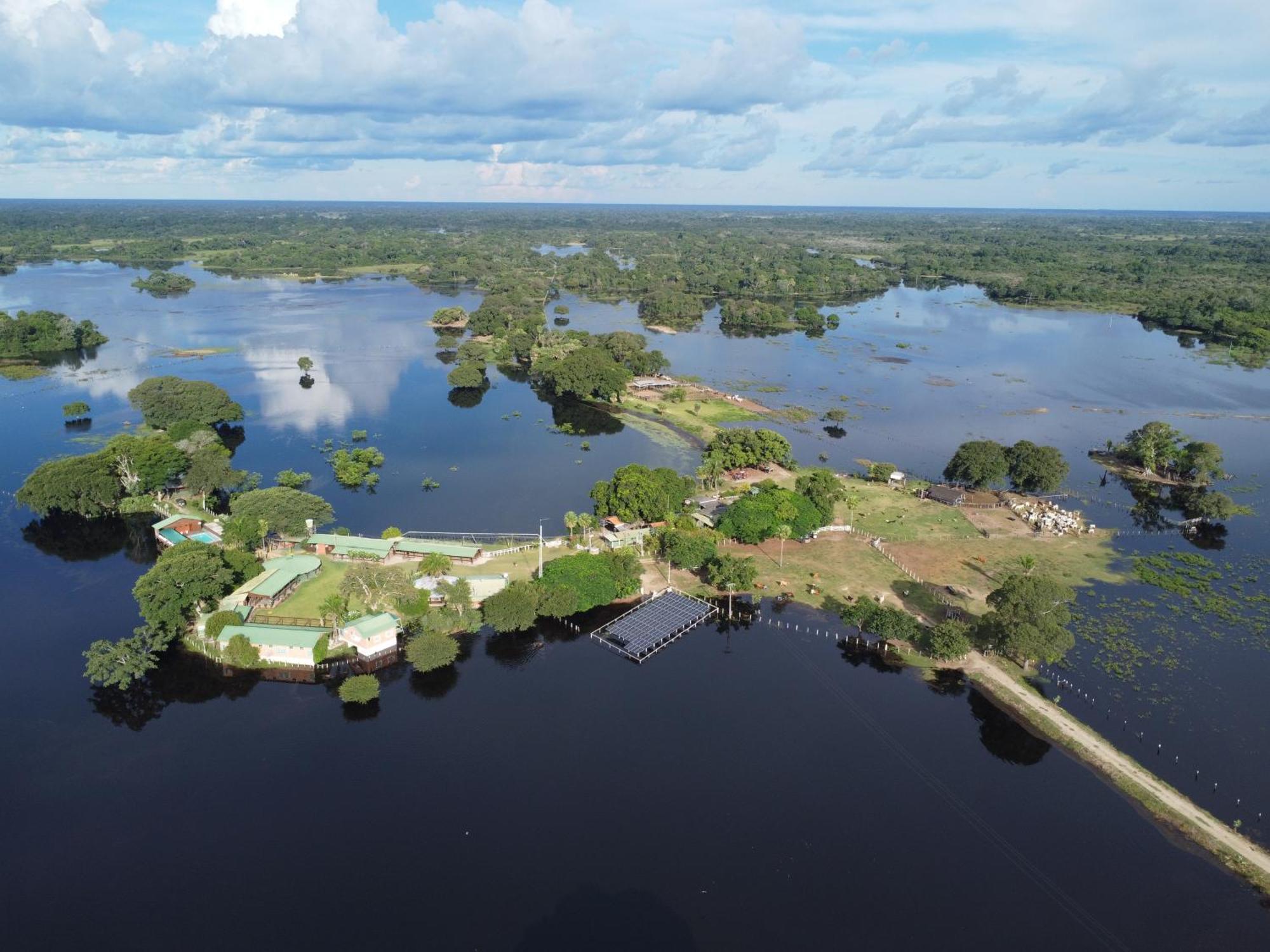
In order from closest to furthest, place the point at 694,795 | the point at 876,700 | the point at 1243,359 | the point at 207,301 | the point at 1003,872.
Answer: the point at 1003,872, the point at 694,795, the point at 876,700, the point at 1243,359, the point at 207,301

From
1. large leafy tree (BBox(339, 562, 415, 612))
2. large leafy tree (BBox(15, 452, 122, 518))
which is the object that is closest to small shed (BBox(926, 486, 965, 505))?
large leafy tree (BBox(339, 562, 415, 612))

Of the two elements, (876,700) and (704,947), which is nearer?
(704,947)

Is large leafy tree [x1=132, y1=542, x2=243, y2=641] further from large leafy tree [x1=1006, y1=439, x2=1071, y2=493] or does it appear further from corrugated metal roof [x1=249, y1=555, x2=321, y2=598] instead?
large leafy tree [x1=1006, y1=439, x2=1071, y2=493]

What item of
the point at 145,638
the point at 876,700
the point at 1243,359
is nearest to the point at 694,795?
the point at 876,700

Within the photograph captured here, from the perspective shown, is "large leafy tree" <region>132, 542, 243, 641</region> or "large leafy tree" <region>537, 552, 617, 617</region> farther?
"large leafy tree" <region>537, 552, 617, 617</region>

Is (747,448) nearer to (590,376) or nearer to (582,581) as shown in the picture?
(582,581)

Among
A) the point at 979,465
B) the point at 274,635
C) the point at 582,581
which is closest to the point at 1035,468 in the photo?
the point at 979,465

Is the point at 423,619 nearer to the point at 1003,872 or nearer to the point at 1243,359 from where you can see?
the point at 1003,872
